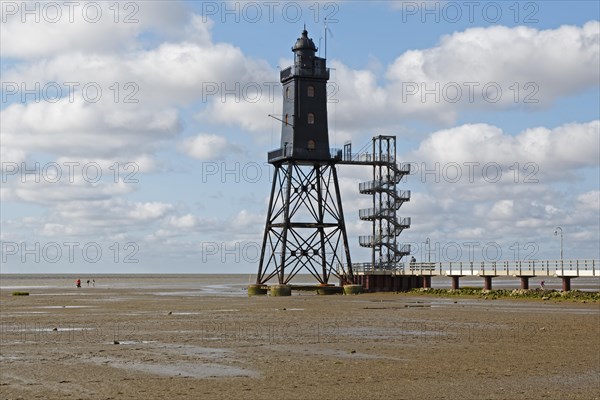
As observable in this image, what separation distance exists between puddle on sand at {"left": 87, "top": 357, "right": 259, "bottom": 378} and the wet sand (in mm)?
24

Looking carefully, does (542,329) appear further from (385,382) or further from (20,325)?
(20,325)

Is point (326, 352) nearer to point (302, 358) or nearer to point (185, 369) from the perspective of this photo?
point (302, 358)

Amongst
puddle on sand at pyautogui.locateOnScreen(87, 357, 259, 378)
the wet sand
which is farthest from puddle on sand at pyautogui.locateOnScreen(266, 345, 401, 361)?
puddle on sand at pyautogui.locateOnScreen(87, 357, 259, 378)

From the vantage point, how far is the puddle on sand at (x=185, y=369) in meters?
17.7

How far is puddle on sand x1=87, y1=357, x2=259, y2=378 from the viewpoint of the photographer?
1772 cm

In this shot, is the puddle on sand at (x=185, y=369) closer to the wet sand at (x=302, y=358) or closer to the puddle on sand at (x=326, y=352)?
the wet sand at (x=302, y=358)

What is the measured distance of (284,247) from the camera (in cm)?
6494

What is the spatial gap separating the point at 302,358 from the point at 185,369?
308cm

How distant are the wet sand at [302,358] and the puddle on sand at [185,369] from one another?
0.02 m

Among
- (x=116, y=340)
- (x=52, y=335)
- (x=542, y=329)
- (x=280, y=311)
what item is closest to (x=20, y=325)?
(x=52, y=335)

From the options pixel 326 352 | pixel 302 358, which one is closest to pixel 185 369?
pixel 302 358

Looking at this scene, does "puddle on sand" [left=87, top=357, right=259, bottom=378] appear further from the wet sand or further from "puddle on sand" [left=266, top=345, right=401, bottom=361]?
"puddle on sand" [left=266, top=345, right=401, bottom=361]

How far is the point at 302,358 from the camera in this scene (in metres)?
20.4

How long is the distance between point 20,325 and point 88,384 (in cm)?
1641
